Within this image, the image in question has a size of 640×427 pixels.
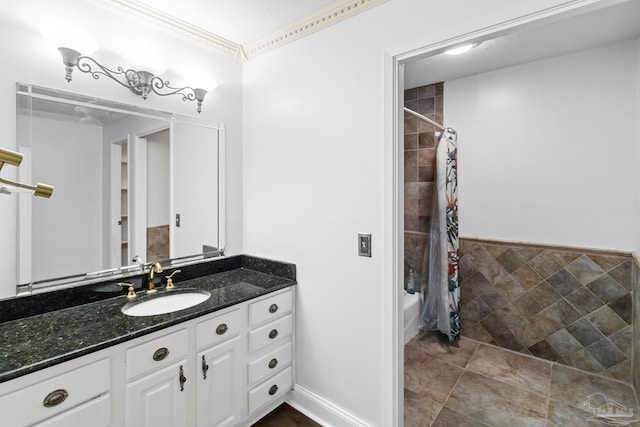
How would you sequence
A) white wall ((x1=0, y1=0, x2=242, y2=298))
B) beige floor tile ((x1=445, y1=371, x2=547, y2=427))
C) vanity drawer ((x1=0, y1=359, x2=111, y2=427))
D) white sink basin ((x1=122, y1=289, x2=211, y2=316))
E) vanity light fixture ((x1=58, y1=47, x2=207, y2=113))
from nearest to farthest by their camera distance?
vanity drawer ((x1=0, y1=359, x2=111, y2=427)) → white wall ((x1=0, y1=0, x2=242, y2=298)) → vanity light fixture ((x1=58, y1=47, x2=207, y2=113)) → white sink basin ((x1=122, y1=289, x2=211, y2=316)) → beige floor tile ((x1=445, y1=371, x2=547, y2=427))

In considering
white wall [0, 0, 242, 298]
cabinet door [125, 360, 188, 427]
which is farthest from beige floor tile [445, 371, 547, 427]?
white wall [0, 0, 242, 298]

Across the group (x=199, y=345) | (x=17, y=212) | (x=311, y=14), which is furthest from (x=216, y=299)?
(x=311, y=14)

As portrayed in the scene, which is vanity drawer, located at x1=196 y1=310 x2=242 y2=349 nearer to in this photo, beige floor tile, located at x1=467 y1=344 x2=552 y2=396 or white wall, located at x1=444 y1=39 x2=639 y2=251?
beige floor tile, located at x1=467 y1=344 x2=552 y2=396

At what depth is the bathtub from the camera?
2.78 meters

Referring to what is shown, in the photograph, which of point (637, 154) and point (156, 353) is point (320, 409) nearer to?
point (156, 353)

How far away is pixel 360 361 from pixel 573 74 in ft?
8.69

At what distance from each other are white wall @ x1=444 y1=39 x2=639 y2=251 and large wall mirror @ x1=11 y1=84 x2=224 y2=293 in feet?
7.42

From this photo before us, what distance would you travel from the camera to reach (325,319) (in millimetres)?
1872

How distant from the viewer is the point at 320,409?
187cm

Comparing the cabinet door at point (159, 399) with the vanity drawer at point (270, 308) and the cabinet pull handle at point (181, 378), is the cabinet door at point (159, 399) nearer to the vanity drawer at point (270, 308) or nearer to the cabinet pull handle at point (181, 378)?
the cabinet pull handle at point (181, 378)

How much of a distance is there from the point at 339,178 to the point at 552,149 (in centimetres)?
193

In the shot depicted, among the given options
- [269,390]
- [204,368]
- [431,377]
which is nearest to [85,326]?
[204,368]

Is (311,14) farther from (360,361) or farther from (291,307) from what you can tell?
(360,361)

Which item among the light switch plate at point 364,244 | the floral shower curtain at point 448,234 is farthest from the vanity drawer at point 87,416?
the floral shower curtain at point 448,234
